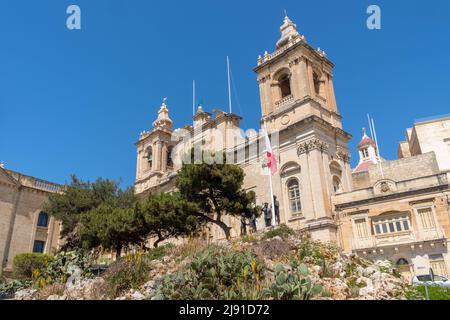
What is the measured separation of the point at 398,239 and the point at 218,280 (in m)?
17.8

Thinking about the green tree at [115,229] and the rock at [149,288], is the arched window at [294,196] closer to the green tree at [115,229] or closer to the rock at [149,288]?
the green tree at [115,229]

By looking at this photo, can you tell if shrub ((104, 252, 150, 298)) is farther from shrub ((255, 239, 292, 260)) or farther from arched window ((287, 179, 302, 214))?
arched window ((287, 179, 302, 214))

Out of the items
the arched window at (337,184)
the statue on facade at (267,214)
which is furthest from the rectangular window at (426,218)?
the statue on facade at (267,214)

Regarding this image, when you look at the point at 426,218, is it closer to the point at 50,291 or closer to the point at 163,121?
the point at 50,291

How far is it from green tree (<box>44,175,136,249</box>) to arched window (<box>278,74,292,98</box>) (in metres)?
17.1

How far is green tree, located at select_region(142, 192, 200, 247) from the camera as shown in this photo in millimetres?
21094

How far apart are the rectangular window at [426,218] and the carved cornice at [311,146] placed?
7.85 metres

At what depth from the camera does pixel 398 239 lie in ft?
76.6

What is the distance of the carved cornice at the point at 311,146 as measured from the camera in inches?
1061

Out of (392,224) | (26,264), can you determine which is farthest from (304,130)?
(26,264)
